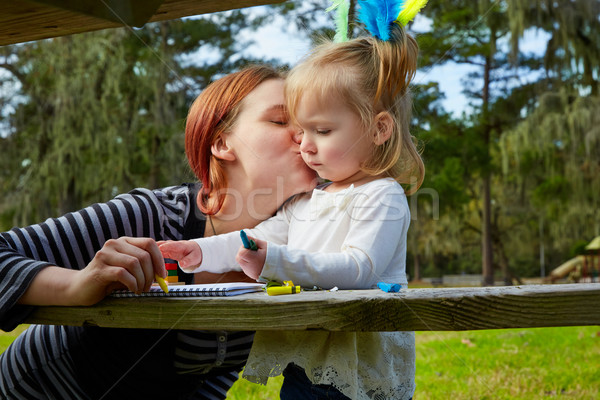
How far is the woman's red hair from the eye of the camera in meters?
2.07

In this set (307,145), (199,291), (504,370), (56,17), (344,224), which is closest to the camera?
(199,291)

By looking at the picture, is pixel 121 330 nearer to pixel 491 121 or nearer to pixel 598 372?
pixel 598 372

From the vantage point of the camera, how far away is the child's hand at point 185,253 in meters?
1.77

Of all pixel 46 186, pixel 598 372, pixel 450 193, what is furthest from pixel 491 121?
pixel 598 372

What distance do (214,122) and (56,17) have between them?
781mm

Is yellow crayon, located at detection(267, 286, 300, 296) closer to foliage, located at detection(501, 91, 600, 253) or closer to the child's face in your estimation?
the child's face

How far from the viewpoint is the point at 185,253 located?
1816 millimetres

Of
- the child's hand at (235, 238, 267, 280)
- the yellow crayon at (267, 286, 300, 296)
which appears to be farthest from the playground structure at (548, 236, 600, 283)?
the yellow crayon at (267, 286, 300, 296)

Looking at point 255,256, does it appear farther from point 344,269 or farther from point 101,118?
point 101,118

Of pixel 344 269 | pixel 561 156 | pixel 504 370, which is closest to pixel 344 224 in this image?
pixel 344 269

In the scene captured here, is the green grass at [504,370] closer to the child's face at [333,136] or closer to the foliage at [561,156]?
the child's face at [333,136]

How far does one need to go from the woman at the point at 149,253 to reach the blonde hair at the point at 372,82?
0.21 metres

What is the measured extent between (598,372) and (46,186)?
38.5 ft

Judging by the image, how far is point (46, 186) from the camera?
42.0 ft
